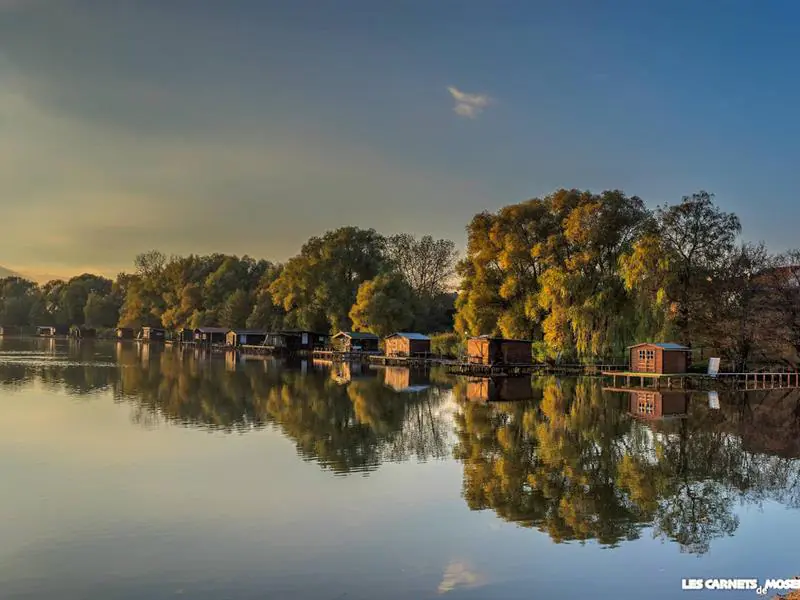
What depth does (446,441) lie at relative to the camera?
2317cm

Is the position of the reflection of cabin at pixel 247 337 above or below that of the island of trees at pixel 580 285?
below

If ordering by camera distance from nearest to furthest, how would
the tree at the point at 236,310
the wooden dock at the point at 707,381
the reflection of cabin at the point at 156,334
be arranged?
1. the wooden dock at the point at 707,381
2. the tree at the point at 236,310
3. the reflection of cabin at the point at 156,334

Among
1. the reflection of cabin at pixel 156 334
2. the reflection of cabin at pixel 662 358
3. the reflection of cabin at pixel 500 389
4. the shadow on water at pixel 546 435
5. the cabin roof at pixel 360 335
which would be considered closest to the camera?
the shadow on water at pixel 546 435

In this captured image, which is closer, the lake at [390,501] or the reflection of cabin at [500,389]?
the lake at [390,501]

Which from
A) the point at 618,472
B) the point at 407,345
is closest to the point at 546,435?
the point at 618,472

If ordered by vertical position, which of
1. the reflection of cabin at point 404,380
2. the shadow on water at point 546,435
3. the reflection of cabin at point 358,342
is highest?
the reflection of cabin at point 358,342

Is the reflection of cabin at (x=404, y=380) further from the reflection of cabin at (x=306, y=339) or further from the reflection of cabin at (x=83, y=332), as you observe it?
the reflection of cabin at (x=83, y=332)

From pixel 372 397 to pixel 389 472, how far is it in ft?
60.4

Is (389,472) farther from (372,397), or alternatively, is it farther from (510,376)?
(510,376)

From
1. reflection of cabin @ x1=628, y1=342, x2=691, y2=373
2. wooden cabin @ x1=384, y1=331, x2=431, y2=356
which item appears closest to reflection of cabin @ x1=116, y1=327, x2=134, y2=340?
wooden cabin @ x1=384, y1=331, x2=431, y2=356

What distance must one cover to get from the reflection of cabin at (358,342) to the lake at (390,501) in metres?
45.6

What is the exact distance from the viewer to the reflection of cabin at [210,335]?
340 ft

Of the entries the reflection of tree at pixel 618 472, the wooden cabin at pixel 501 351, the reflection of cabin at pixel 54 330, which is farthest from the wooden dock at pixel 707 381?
the reflection of cabin at pixel 54 330

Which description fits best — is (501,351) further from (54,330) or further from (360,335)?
(54,330)
